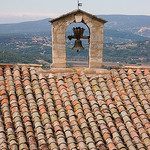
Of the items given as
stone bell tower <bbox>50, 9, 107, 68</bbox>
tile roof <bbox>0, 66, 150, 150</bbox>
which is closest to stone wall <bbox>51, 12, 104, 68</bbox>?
stone bell tower <bbox>50, 9, 107, 68</bbox>

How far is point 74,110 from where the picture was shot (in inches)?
232

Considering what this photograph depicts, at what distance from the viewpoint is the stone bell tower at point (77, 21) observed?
6.50m

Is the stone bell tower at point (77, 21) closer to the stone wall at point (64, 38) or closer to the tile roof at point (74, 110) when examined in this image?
the stone wall at point (64, 38)

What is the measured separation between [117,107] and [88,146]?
5.31 ft

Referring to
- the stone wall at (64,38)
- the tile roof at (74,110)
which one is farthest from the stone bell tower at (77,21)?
the tile roof at (74,110)

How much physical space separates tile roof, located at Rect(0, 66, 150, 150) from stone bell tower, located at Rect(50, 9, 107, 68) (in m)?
0.50

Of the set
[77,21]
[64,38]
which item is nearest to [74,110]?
[64,38]

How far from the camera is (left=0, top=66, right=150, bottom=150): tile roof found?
511cm

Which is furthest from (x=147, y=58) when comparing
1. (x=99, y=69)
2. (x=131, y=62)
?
(x=99, y=69)

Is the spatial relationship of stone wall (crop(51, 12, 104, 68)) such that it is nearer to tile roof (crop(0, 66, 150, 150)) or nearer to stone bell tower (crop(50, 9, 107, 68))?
stone bell tower (crop(50, 9, 107, 68))

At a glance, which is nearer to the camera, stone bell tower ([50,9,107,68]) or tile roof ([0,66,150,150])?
tile roof ([0,66,150,150])

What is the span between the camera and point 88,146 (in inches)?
199

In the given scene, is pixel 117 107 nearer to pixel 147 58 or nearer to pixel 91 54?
pixel 91 54

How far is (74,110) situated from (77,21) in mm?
2711
